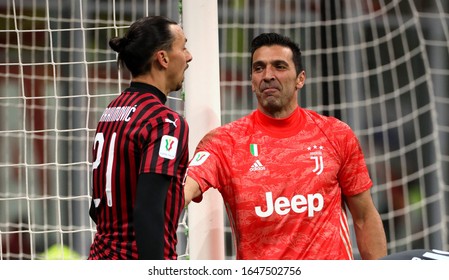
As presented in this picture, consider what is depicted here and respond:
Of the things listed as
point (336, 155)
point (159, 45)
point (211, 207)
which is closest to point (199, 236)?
point (211, 207)

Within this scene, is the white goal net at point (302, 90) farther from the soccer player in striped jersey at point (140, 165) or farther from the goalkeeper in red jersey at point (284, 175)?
the soccer player in striped jersey at point (140, 165)

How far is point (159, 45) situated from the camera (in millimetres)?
3266

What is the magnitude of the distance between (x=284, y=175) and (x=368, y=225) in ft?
1.42

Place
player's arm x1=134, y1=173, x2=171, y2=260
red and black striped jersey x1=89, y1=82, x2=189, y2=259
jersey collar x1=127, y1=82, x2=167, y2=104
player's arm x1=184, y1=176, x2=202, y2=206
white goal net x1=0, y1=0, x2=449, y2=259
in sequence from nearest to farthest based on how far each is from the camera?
player's arm x1=134, y1=173, x2=171, y2=260 → red and black striped jersey x1=89, y1=82, x2=189, y2=259 → jersey collar x1=127, y1=82, x2=167, y2=104 → player's arm x1=184, y1=176, x2=202, y2=206 → white goal net x1=0, y1=0, x2=449, y2=259

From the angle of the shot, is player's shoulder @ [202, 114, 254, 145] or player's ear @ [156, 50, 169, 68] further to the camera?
player's shoulder @ [202, 114, 254, 145]

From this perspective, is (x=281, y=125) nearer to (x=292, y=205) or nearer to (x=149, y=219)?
(x=292, y=205)

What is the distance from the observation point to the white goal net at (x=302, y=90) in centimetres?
489

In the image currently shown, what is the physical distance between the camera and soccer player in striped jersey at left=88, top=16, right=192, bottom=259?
2.96m

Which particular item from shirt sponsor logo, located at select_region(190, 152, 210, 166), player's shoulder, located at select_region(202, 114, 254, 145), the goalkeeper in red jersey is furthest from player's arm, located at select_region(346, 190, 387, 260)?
shirt sponsor logo, located at select_region(190, 152, 210, 166)

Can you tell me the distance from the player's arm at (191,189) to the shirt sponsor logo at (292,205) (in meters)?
0.26

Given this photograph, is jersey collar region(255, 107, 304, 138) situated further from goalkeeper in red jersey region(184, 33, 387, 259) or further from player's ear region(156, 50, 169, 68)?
player's ear region(156, 50, 169, 68)

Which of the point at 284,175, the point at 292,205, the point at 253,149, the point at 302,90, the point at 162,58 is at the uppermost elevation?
the point at 162,58

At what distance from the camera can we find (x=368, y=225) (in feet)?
13.4

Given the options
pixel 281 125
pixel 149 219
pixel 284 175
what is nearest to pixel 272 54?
pixel 281 125
